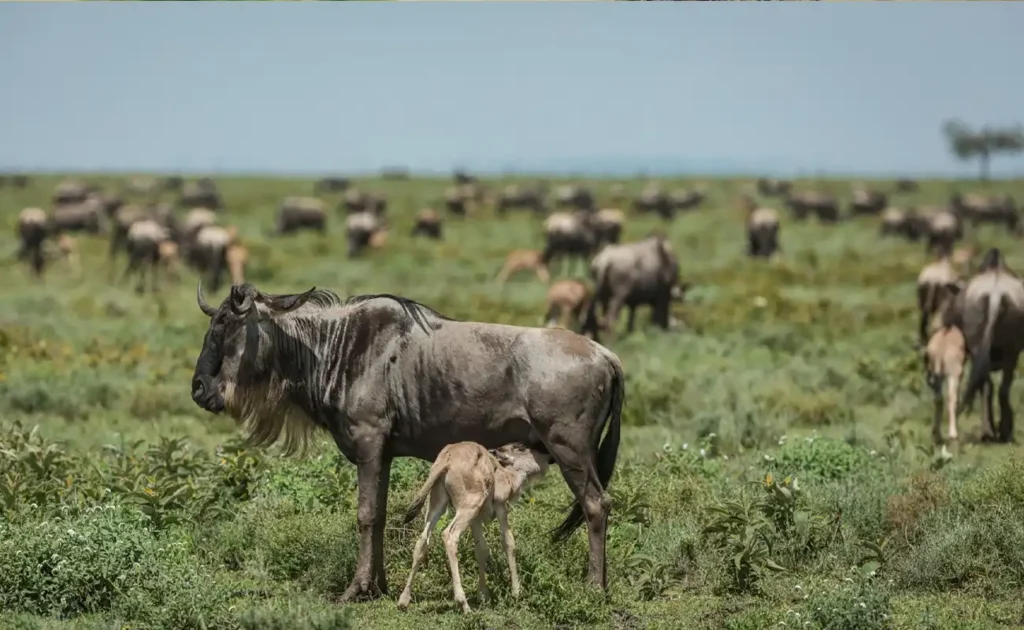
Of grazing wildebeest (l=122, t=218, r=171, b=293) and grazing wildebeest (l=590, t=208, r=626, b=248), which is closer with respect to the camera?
grazing wildebeest (l=122, t=218, r=171, b=293)

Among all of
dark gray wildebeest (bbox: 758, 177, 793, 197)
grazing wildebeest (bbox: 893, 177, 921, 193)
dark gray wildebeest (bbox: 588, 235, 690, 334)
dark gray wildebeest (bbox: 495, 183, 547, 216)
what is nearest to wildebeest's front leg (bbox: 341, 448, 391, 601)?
dark gray wildebeest (bbox: 588, 235, 690, 334)

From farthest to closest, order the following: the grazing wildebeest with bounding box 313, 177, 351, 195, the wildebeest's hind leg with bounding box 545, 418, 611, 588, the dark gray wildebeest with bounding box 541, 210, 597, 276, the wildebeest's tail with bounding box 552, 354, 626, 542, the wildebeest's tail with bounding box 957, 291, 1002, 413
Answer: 1. the grazing wildebeest with bounding box 313, 177, 351, 195
2. the dark gray wildebeest with bounding box 541, 210, 597, 276
3. the wildebeest's tail with bounding box 957, 291, 1002, 413
4. the wildebeest's tail with bounding box 552, 354, 626, 542
5. the wildebeest's hind leg with bounding box 545, 418, 611, 588

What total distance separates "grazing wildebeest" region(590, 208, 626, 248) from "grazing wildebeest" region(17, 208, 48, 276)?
15890 millimetres

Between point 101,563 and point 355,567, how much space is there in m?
1.68

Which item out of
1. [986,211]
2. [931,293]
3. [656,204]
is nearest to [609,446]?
[931,293]

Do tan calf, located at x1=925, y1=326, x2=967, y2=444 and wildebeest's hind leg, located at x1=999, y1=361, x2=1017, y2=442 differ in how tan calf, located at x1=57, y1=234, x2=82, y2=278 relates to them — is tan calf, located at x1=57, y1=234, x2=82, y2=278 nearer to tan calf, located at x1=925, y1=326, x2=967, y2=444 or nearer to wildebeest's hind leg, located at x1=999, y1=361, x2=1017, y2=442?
tan calf, located at x1=925, y1=326, x2=967, y2=444

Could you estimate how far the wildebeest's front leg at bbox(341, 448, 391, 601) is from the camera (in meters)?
9.55

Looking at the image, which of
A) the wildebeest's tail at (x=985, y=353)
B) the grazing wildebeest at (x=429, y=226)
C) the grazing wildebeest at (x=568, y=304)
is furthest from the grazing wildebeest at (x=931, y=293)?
the grazing wildebeest at (x=429, y=226)

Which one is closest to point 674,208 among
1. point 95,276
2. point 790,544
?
point 95,276

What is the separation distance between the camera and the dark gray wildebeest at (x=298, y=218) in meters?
60.6

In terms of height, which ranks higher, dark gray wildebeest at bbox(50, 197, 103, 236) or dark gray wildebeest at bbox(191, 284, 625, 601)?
dark gray wildebeest at bbox(191, 284, 625, 601)

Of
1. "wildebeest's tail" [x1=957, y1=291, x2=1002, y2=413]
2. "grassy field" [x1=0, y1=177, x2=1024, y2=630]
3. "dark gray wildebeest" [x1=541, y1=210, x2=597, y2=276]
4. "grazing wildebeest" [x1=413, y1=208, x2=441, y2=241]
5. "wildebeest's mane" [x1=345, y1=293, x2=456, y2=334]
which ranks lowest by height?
"grazing wildebeest" [x1=413, y1=208, x2=441, y2=241]

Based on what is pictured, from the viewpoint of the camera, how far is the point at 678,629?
29.0ft

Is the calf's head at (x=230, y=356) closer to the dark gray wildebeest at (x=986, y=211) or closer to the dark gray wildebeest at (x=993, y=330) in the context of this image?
the dark gray wildebeest at (x=993, y=330)
